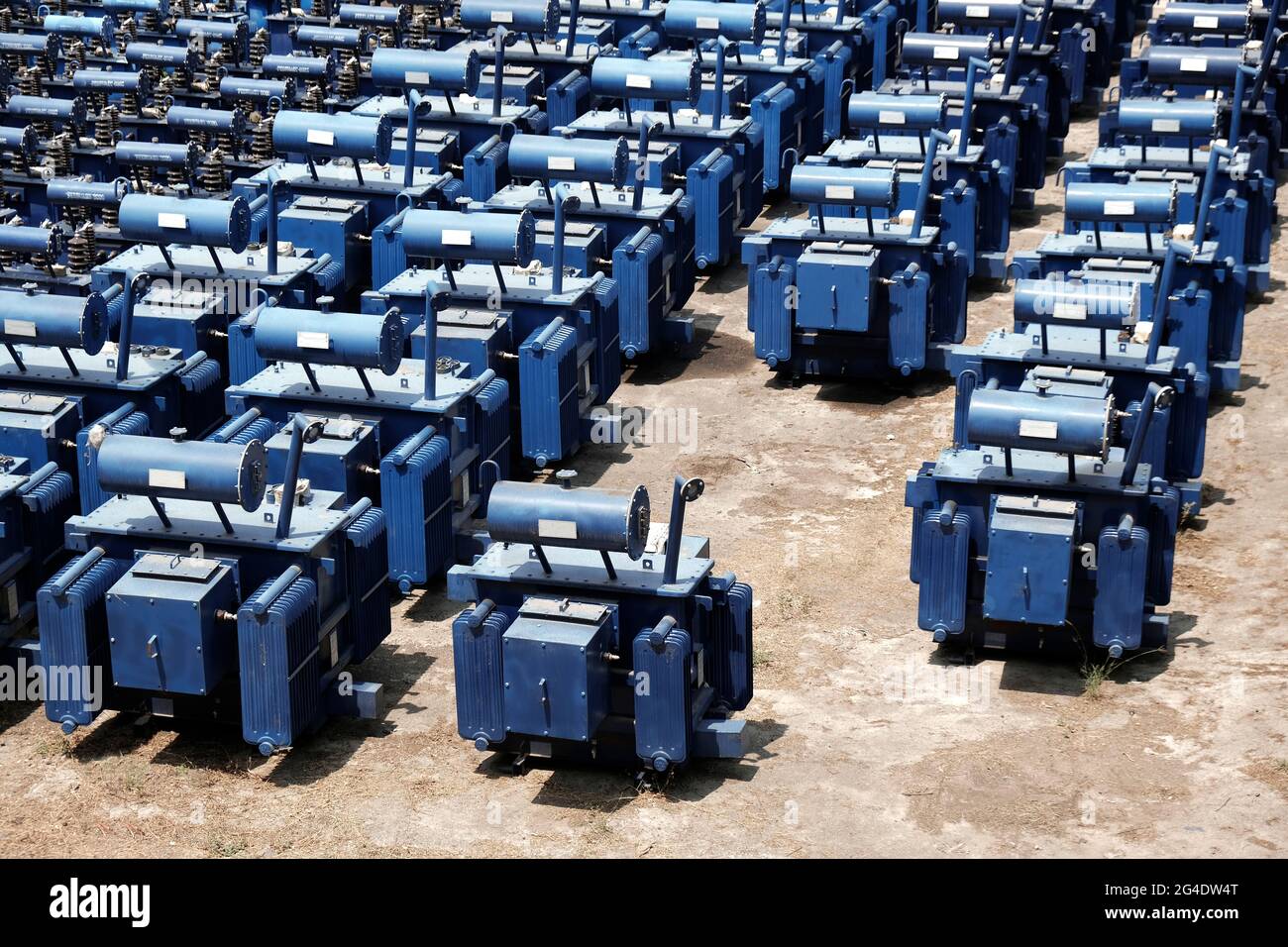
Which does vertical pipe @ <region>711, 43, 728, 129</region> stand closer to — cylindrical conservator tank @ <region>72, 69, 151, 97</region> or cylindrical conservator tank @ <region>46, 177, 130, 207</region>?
cylindrical conservator tank @ <region>46, 177, 130, 207</region>

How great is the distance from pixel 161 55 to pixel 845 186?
10.9 meters

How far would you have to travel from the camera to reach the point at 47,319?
1773 cm

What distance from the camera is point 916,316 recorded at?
21641mm

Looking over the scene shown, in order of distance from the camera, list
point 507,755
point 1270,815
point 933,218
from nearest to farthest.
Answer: point 1270,815, point 507,755, point 933,218

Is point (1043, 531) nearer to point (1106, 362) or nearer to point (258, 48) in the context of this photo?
point (1106, 362)

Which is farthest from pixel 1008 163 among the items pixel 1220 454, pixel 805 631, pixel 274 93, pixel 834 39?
pixel 805 631

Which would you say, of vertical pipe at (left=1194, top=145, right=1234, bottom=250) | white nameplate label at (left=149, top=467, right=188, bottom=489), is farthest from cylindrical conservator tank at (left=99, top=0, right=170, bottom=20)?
white nameplate label at (left=149, top=467, right=188, bottom=489)

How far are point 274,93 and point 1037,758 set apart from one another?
49.3ft

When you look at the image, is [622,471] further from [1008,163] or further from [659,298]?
[1008,163]

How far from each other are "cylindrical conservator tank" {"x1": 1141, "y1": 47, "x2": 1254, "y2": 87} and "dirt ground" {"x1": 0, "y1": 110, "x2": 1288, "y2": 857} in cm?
774

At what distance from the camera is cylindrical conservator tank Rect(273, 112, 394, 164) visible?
74.6 feet

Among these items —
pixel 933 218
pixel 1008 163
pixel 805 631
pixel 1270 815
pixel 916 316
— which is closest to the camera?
pixel 1270 815

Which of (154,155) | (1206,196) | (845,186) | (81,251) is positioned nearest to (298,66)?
(154,155)

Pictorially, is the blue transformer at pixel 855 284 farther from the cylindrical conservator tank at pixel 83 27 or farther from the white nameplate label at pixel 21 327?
the cylindrical conservator tank at pixel 83 27
